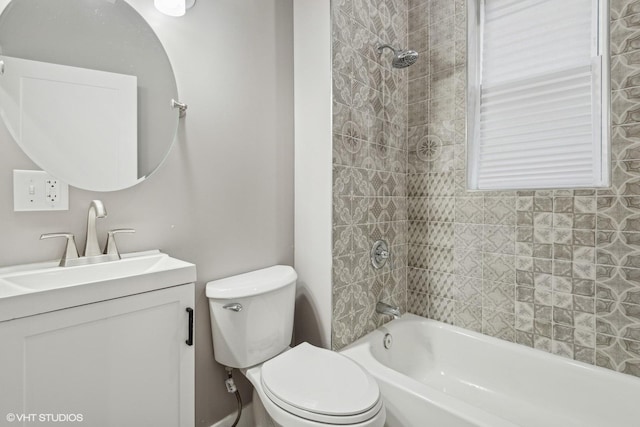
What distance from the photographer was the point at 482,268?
1740 mm

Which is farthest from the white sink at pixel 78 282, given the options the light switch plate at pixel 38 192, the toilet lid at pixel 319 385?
the toilet lid at pixel 319 385

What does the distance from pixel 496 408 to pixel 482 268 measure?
2.24 feet

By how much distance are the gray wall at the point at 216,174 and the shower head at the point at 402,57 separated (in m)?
0.53

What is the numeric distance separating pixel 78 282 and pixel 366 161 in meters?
1.33

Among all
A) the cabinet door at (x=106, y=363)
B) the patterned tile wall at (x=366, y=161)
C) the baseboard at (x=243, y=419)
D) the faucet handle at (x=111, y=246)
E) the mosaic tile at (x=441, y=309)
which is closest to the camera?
the cabinet door at (x=106, y=363)

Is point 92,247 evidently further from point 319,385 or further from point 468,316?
point 468,316

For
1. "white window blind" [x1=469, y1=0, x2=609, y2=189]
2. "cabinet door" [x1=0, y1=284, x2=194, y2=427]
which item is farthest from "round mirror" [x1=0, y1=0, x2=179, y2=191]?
"white window blind" [x1=469, y1=0, x2=609, y2=189]

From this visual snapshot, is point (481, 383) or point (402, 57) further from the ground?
point (402, 57)

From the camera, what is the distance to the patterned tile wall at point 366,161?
157 cm

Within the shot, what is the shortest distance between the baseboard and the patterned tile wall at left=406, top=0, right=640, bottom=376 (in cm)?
113

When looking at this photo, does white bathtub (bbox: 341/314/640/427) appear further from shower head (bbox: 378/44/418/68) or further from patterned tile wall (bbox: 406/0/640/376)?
shower head (bbox: 378/44/418/68)

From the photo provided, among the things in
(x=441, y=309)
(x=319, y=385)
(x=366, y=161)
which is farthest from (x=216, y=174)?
(x=441, y=309)

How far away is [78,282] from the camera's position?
87 centimetres

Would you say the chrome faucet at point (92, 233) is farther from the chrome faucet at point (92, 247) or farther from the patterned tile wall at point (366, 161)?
the patterned tile wall at point (366, 161)
